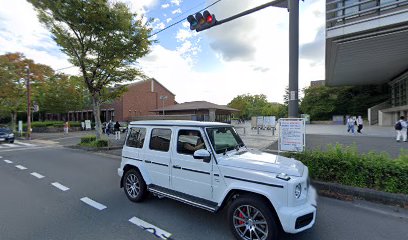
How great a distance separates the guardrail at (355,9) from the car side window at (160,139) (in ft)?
36.4

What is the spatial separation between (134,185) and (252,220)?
108 inches

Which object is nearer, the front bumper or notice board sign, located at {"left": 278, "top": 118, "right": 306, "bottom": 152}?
the front bumper

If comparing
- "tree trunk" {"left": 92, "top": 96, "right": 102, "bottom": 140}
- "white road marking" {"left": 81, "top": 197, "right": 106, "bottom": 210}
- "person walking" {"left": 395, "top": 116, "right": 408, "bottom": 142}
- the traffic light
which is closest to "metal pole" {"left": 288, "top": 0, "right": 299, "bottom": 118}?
the traffic light

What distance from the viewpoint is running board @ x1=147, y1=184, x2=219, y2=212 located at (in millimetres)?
3453

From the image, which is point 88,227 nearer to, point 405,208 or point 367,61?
point 405,208

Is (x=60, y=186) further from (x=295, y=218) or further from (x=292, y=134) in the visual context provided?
(x=292, y=134)

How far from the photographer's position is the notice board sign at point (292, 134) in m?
6.42

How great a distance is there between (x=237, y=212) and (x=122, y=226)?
1949 millimetres

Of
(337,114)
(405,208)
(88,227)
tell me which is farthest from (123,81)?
(337,114)

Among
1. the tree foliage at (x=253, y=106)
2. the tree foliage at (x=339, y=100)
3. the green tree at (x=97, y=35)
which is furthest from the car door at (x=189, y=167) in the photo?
the tree foliage at (x=253, y=106)

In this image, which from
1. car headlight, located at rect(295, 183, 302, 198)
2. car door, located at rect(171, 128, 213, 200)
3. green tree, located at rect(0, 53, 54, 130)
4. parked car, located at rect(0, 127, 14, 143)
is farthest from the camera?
green tree, located at rect(0, 53, 54, 130)

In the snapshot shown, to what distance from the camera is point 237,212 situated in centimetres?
Answer: 322

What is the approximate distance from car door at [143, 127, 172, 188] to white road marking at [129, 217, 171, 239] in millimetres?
730

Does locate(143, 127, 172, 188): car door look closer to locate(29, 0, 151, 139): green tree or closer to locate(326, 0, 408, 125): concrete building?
locate(29, 0, 151, 139): green tree
